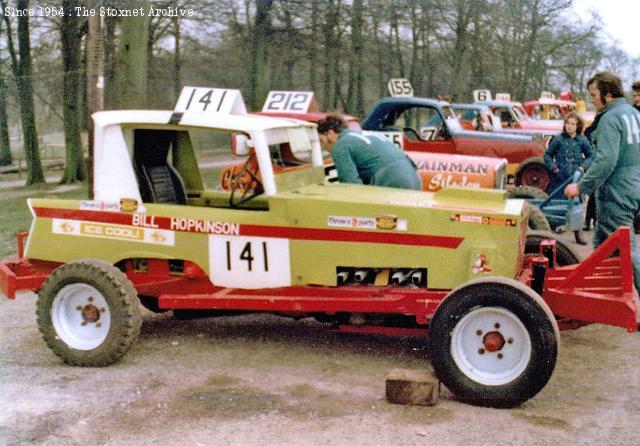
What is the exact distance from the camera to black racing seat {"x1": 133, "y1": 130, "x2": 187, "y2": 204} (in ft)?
21.6

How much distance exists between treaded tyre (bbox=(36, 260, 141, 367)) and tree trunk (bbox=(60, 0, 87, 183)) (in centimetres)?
1640

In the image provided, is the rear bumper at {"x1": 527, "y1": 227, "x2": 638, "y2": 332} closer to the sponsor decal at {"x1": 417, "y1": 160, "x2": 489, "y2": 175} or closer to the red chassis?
the red chassis

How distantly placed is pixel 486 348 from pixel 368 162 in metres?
2.50

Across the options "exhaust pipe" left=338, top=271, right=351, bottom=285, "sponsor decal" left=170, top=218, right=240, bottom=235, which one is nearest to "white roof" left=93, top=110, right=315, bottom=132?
"sponsor decal" left=170, top=218, right=240, bottom=235

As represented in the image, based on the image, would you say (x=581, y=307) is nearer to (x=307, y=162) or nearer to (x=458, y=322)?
(x=458, y=322)

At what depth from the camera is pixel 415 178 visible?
7.43 m

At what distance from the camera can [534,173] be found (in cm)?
1489

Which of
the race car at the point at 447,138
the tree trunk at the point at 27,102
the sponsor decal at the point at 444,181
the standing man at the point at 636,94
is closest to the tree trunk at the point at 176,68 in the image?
the tree trunk at the point at 27,102

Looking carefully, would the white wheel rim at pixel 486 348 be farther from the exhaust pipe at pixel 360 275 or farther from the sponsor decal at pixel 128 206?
the sponsor decal at pixel 128 206

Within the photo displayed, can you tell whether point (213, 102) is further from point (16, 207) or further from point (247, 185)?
point (16, 207)

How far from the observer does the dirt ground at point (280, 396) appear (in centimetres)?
475

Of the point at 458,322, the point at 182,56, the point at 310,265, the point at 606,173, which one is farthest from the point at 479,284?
the point at 182,56

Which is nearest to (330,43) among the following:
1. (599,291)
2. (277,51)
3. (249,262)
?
(277,51)

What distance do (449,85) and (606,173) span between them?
27.5 metres
